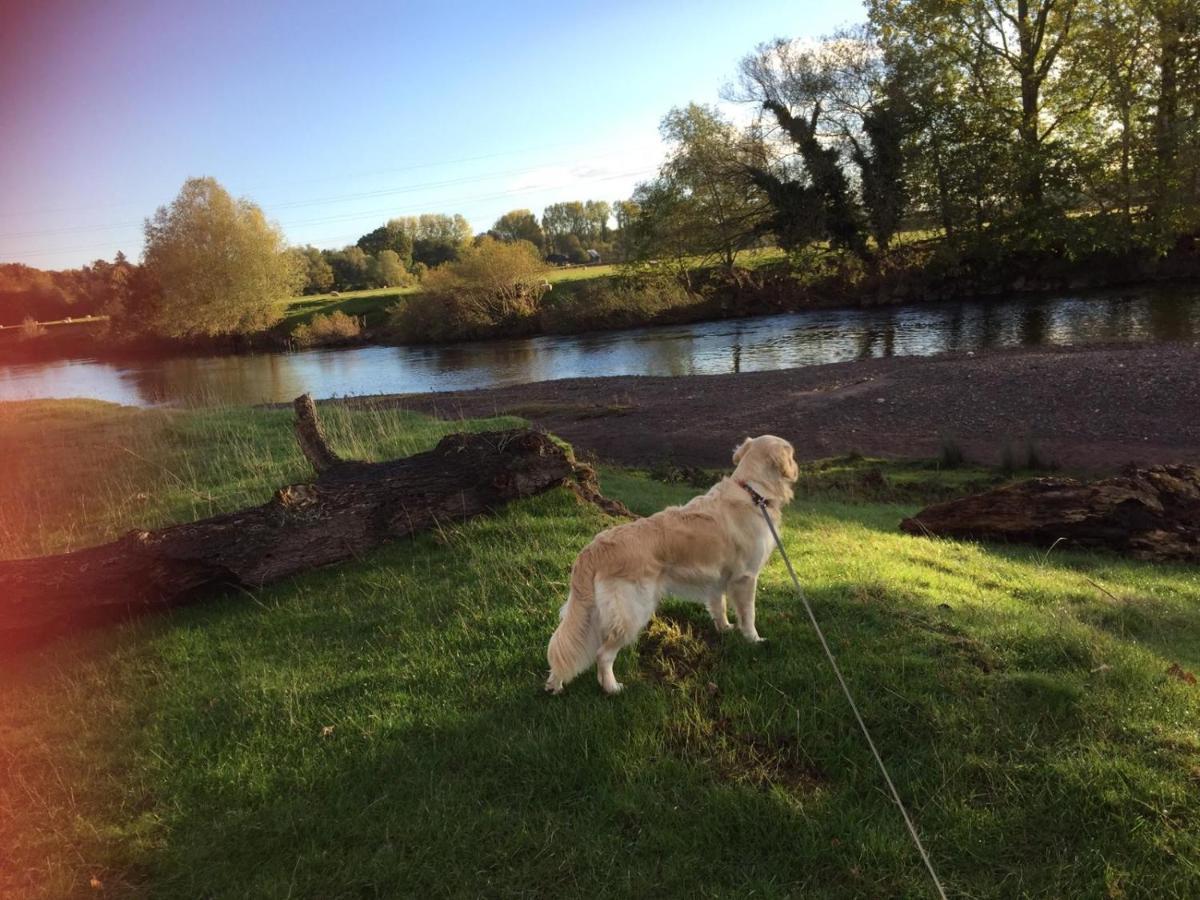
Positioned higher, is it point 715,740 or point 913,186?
point 913,186

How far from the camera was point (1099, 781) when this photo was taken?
3488 millimetres

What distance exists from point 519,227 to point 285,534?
125 meters

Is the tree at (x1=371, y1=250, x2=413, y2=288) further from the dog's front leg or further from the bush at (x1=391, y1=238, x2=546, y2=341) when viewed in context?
the dog's front leg

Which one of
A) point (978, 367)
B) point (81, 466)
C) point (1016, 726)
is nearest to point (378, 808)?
point (1016, 726)

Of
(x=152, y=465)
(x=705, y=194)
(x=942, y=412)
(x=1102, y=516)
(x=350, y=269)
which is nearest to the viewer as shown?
(x=1102, y=516)

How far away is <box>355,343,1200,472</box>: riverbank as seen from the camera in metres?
14.1

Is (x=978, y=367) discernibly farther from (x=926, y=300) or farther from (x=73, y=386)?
(x=73, y=386)

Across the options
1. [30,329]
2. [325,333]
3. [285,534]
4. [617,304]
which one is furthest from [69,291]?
[285,534]

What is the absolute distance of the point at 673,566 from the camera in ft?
15.2

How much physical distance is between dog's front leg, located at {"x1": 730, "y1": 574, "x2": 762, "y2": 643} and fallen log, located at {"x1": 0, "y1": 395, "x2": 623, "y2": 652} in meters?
3.23

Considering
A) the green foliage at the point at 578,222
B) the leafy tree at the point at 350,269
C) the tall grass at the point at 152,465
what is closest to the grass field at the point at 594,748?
the tall grass at the point at 152,465

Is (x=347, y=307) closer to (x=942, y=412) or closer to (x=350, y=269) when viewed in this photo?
(x=350, y=269)

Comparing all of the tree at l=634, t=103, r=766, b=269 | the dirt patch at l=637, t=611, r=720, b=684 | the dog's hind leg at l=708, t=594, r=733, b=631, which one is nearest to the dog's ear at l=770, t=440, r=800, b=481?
the dog's hind leg at l=708, t=594, r=733, b=631

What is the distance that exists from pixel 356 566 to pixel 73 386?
2091 inches
